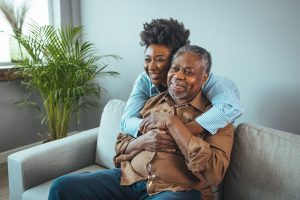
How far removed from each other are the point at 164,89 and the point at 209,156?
46 cm

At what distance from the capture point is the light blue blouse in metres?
1.28

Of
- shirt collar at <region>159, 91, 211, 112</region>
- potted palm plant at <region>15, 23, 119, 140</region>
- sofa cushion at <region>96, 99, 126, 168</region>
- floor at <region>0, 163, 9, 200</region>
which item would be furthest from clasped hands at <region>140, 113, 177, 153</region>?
floor at <region>0, 163, 9, 200</region>

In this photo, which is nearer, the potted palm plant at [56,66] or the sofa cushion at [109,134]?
the sofa cushion at [109,134]

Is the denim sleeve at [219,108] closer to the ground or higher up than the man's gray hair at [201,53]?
closer to the ground

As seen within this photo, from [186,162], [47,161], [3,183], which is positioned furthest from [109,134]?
[3,183]

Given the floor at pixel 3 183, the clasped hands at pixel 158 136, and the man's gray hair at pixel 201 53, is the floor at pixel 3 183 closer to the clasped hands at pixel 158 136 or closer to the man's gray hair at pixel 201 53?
the clasped hands at pixel 158 136

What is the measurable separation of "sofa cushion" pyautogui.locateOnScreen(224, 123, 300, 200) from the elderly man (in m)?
0.13

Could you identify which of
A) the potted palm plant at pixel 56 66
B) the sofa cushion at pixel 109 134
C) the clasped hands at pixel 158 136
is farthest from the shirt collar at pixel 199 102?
the potted palm plant at pixel 56 66

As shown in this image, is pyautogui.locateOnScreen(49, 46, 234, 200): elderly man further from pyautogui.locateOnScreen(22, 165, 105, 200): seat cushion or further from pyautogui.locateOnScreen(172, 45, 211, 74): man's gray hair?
pyautogui.locateOnScreen(22, 165, 105, 200): seat cushion

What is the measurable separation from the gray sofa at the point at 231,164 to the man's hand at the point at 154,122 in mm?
381

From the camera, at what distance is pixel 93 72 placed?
2.55 metres

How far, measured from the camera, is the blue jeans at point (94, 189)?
4.53 ft

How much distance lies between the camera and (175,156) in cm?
134

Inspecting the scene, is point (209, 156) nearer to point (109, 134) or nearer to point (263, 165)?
point (263, 165)
